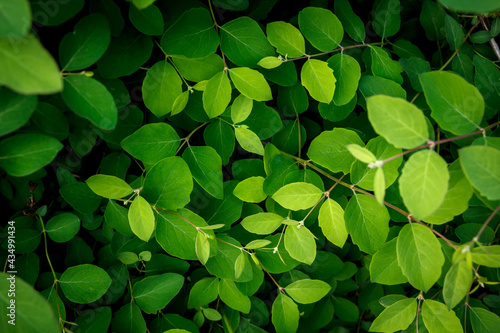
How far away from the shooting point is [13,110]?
770 millimetres

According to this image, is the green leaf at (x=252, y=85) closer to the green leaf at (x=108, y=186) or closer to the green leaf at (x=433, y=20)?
the green leaf at (x=108, y=186)

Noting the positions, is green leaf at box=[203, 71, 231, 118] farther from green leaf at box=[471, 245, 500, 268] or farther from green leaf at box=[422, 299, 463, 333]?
green leaf at box=[422, 299, 463, 333]

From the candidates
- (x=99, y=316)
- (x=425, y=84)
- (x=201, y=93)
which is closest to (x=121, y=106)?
(x=201, y=93)

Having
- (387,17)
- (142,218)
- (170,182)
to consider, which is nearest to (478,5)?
(387,17)

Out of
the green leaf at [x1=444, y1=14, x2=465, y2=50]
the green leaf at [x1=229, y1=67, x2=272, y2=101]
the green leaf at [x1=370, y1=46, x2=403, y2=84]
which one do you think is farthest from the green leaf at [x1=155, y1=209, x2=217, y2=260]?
the green leaf at [x1=444, y1=14, x2=465, y2=50]

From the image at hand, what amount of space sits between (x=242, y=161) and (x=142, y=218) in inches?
16.5

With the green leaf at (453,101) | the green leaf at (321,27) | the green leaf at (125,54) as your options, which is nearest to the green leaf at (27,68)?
the green leaf at (125,54)

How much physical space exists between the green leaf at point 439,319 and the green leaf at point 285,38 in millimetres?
961

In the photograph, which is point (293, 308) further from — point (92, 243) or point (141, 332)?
point (92, 243)

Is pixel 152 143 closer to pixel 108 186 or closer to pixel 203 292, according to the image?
pixel 108 186

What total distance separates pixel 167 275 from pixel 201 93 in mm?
662

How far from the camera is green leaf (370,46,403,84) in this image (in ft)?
3.60

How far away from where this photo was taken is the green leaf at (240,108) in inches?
42.6

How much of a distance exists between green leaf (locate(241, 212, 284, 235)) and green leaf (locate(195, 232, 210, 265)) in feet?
0.51
